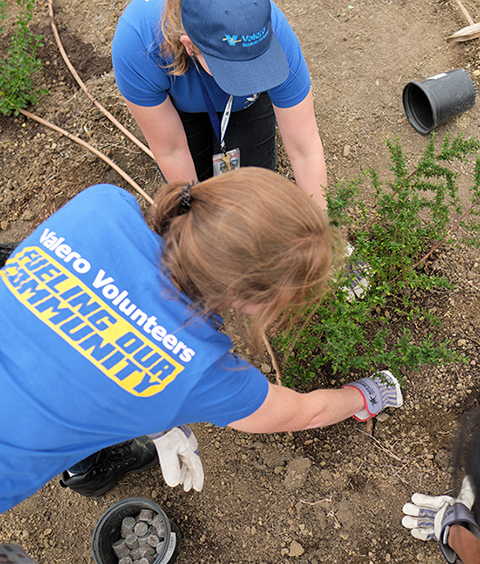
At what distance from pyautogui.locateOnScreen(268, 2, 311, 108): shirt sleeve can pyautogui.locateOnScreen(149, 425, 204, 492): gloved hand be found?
1.33 metres

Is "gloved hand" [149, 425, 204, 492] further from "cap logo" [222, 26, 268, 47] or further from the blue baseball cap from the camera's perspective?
"cap logo" [222, 26, 268, 47]

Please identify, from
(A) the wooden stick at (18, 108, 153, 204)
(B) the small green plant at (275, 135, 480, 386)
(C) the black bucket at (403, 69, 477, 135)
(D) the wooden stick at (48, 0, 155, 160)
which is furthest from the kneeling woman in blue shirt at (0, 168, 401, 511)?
(C) the black bucket at (403, 69, 477, 135)

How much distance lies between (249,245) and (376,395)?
124 cm

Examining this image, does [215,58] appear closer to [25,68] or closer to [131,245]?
[131,245]

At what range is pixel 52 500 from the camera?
2186 mm

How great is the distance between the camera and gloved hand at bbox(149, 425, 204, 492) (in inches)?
68.4

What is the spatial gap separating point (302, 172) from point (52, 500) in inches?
73.4

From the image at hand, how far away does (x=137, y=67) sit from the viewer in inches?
70.6

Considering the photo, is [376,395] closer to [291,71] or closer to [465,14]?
[291,71]

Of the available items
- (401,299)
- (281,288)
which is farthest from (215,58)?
(401,299)

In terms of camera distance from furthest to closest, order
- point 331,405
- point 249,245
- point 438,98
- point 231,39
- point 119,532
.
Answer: point 438,98, point 119,532, point 331,405, point 231,39, point 249,245

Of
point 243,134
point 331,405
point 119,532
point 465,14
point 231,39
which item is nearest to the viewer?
point 231,39

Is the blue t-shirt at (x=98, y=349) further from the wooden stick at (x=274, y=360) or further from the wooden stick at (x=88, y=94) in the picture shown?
the wooden stick at (x=88, y=94)

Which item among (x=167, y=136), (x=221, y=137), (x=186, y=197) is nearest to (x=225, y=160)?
(x=221, y=137)
